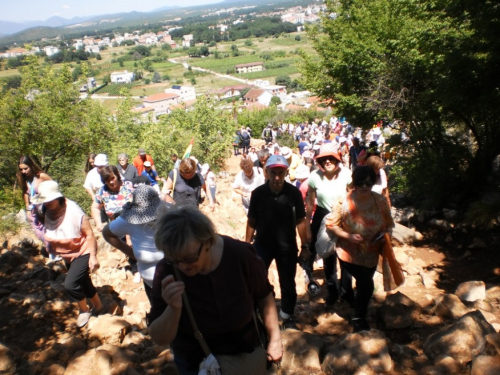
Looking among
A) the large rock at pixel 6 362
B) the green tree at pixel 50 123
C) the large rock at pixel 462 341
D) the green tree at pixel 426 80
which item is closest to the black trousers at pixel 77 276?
the large rock at pixel 6 362

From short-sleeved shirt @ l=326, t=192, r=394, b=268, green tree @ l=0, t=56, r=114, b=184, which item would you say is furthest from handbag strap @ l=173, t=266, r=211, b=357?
green tree @ l=0, t=56, r=114, b=184

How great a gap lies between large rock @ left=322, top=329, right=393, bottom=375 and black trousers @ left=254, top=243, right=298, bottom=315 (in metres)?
0.73

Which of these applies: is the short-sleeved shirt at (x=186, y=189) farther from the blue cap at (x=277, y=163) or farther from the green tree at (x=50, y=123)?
the green tree at (x=50, y=123)

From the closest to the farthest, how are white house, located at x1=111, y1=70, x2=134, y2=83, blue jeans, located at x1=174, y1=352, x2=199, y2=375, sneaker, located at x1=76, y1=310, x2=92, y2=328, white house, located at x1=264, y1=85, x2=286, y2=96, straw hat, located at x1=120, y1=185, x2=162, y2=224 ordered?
blue jeans, located at x1=174, y1=352, x2=199, y2=375
straw hat, located at x1=120, y1=185, x2=162, y2=224
sneaker, located at x1=76, y1=310, x2=92, y2=328
white house, located at x1=264, y1=85, x2=286, y2=96
white house, located at x1=111, y1=70, x2=134, y2=83

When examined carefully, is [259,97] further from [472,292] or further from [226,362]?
[226,362]

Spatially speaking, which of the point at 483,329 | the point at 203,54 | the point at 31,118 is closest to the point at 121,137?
the point at 31,118

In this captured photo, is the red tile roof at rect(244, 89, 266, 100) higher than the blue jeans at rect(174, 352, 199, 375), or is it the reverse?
the blue jeans at rect(174, 352, 199, 375)

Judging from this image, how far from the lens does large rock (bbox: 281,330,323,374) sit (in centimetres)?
285

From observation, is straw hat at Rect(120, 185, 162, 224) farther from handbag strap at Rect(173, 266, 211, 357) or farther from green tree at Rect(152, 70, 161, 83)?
green tree at Rect(152, 70, 161, 83)

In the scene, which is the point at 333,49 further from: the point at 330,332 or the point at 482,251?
the point at 330,332

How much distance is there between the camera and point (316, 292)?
4.39 meters

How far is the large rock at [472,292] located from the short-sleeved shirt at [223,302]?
3.14 m

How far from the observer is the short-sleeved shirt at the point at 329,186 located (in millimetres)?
3775

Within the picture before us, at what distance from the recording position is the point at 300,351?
2.92 meters
